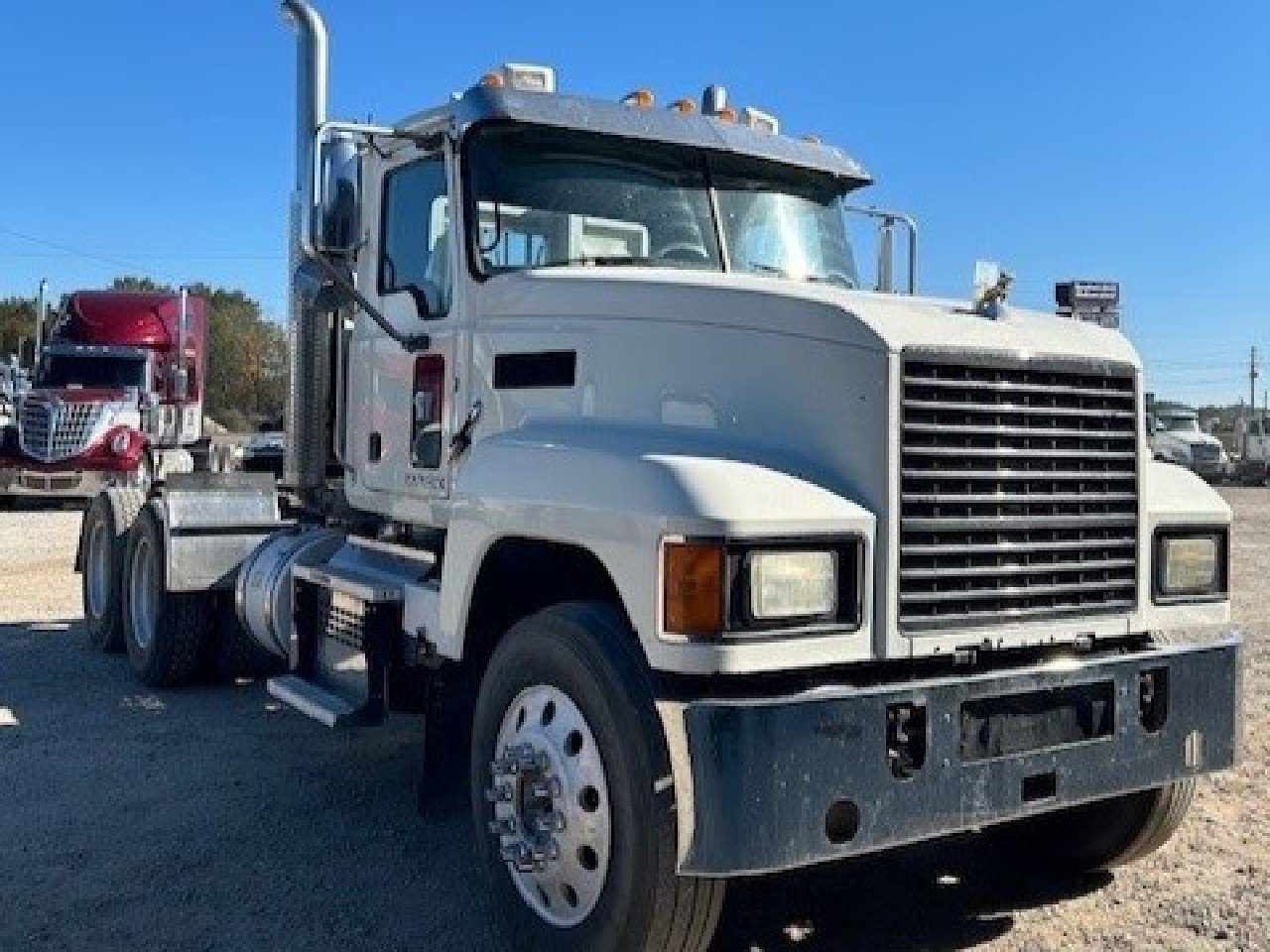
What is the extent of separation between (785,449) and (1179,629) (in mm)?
1702

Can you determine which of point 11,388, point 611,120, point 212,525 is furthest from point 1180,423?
point 611,120

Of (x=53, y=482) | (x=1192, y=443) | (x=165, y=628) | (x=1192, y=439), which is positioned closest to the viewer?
(x=165, y=628)

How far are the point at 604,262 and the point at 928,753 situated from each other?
7.25 feet

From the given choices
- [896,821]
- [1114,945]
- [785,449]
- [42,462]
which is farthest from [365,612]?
[42,462]

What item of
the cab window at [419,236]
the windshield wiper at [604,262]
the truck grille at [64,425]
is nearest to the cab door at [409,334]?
the cab window at [419,236]

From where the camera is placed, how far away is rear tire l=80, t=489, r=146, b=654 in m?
9.02

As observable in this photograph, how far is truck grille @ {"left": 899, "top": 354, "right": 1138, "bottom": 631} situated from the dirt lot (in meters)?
1.19

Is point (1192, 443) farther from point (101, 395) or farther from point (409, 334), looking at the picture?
point (409, 334)

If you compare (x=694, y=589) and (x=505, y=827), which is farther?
(x=505, y=827)

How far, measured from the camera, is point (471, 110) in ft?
16.4

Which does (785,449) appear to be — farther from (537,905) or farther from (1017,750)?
(537,905)

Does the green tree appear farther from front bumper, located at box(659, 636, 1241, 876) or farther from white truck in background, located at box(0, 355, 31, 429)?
front bumper, located at box(659, 636, 1241, 876)

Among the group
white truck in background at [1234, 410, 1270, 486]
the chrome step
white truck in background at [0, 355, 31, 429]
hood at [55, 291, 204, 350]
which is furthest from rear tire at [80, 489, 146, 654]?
white truck in background at [1234, 410, 1270, 486]

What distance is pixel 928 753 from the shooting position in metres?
3.60
